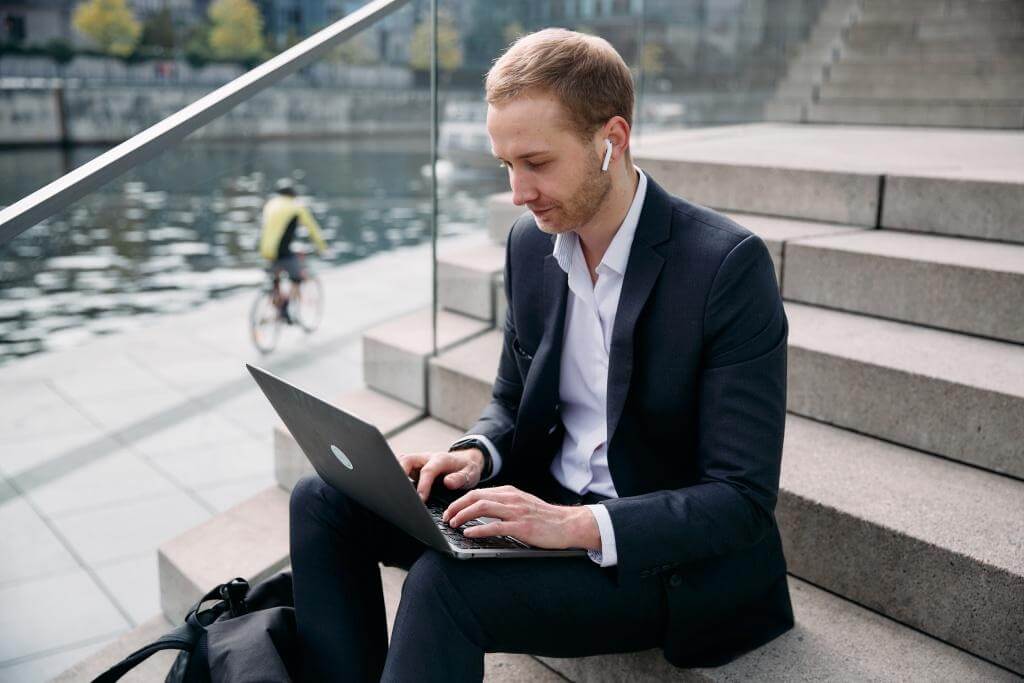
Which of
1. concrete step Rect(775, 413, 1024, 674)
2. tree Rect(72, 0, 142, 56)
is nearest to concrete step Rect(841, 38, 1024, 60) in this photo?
concrete step Rect(775, 413, 1024, 674)

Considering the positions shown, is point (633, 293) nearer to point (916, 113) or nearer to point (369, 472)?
point (369, 472)

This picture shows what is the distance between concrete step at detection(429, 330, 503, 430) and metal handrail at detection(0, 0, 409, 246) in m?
1.04

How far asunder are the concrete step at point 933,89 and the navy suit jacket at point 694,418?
4.66m

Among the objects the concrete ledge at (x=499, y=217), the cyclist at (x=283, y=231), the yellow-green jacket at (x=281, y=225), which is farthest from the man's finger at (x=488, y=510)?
the yellow-green jacket at (x=281, y=225)

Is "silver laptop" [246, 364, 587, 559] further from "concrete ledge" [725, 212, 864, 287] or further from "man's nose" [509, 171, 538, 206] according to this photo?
"concrete ledge" [725, 212, 864, 287]

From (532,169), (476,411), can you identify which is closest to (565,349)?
(532,169)

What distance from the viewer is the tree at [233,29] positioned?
168ft

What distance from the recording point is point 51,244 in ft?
7.38

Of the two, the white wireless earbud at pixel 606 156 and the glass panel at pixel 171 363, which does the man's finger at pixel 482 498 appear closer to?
the white wireless earbud at pixel 606 156

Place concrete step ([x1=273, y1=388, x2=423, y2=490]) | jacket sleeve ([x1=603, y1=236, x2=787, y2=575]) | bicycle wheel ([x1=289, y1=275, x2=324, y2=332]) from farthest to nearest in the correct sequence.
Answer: bicycle wheel ([x1=289, y1=275, x2=324, y2=332]), concrete step ([x1=273, y1=388, x2=423, y2=490]), jacket sleeve ([x1=603, y1=236, x2=787, y2=575])

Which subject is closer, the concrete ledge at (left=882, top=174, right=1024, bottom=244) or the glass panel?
the glass panel

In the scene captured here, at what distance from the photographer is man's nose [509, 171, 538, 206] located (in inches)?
58.0

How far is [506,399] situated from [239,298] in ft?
25.0

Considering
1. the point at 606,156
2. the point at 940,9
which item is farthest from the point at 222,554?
the point at 940,9
